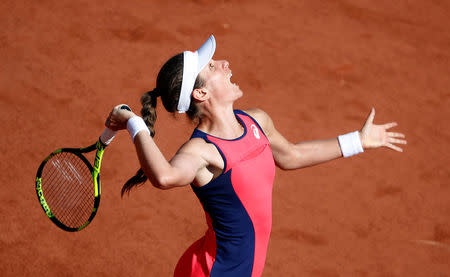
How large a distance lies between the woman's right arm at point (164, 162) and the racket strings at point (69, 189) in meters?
1.25

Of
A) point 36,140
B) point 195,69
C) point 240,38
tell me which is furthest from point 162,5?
point 195,69

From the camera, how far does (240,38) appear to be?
7160 millimetres

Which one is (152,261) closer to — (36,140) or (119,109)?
(36,140)

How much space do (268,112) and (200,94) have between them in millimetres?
3346

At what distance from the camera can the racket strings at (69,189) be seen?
3.79m

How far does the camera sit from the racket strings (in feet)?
12.4

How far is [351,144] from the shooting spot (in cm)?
317

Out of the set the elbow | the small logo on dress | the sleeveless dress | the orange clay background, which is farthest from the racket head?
the elbow

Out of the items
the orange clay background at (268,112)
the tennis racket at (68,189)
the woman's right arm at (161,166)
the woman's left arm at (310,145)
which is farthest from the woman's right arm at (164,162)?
the orange clay background at (268,112)

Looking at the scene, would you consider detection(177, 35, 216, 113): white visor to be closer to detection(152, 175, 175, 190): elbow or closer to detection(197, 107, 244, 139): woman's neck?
detection(197, 107, 244, 139): woman's neck

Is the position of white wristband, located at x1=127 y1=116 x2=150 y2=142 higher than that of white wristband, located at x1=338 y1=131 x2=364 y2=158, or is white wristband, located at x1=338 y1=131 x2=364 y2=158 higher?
white wristband, located at x1=127 y1=116 x2=150 y2=142

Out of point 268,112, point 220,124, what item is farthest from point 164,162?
point 268,112

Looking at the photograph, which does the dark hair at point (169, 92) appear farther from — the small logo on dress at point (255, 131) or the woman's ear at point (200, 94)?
the small logo on dress at point (255, 131)

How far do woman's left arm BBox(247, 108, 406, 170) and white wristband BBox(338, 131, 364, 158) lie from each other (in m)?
0.02
